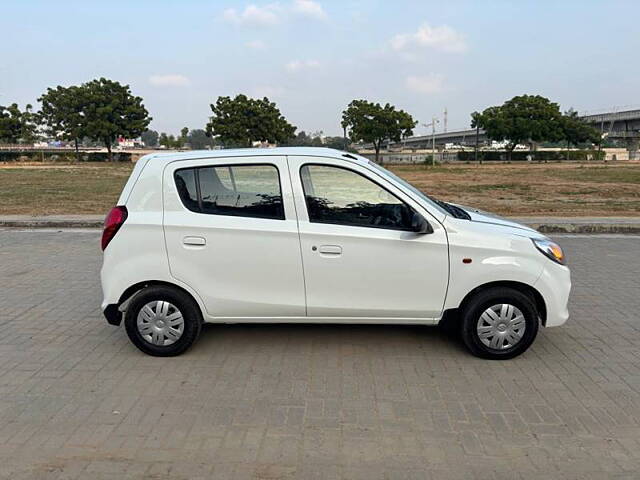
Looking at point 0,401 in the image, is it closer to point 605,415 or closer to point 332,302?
point 332,302

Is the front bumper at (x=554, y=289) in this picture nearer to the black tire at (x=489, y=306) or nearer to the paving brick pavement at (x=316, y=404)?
the black tire at (x=489, y=306)

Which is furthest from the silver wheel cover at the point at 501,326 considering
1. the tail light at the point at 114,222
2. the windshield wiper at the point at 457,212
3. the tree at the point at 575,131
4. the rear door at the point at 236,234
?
the tree at the point at 575,131

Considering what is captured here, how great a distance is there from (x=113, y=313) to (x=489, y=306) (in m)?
3.18

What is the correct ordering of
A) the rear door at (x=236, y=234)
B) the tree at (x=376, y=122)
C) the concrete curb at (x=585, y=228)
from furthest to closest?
1. the tree at (x=376, y=122)
2. the concrete curb at (x=585, y=228)
3. the rear door at (x=236, y=234)

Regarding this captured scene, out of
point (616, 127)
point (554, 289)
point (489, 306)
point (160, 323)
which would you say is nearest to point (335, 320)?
point (489, 306)

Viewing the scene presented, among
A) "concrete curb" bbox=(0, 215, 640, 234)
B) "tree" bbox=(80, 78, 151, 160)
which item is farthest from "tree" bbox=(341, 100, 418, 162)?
"concrete curb" bbox=(0, 215, 640, 234)

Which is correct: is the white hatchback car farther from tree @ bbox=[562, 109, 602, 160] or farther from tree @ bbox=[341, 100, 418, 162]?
tree @ bbox=[562, 109, 602, 160]

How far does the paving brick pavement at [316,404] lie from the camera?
2.79m

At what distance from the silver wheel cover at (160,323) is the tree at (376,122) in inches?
2177

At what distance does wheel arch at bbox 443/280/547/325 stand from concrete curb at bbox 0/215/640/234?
676 centimetres

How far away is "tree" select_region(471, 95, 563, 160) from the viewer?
190 feet

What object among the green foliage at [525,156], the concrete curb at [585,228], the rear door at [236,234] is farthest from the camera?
the green foliage at [525,156]

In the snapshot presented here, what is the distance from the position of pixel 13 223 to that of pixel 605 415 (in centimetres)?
1206

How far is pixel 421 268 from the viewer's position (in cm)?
398
